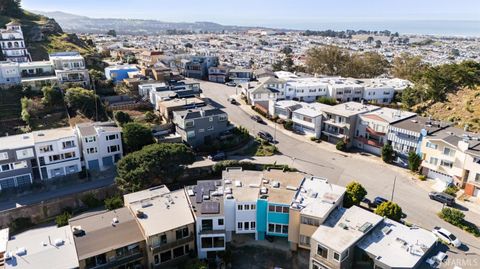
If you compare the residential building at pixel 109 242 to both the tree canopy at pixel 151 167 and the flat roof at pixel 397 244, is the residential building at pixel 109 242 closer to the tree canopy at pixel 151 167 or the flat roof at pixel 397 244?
the tree canopy at pixel 151 167

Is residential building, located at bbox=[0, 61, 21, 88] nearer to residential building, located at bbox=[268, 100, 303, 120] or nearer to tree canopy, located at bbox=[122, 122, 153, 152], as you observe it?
tree canopy, located at bbox=[122, 122, 153, 152]

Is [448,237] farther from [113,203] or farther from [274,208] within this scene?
[113,203]

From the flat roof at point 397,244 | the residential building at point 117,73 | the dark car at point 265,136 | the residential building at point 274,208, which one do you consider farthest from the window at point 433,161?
the residential building at point 117,73

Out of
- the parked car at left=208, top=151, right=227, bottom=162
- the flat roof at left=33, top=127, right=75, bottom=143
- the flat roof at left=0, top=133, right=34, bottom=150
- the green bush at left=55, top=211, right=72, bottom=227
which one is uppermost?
the flat roof at left=33, top=127, right=75, bottom=143

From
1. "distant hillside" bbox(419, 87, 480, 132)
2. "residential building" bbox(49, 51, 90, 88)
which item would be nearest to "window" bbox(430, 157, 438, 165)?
"distant hillside" bbox(419, 87, 480, 132)

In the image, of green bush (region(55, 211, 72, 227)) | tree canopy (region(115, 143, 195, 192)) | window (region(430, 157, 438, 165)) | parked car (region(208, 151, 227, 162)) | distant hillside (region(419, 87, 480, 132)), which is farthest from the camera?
distant hillside (region(419, 87, 480, 132))

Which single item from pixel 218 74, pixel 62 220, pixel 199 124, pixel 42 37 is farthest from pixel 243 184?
pixel 42 37

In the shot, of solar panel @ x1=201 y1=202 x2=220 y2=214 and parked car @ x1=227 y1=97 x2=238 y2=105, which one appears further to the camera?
parked car @ x1=227 y1=97 x2=238 y2=105

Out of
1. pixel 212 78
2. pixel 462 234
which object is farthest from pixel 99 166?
pixel 212 78
